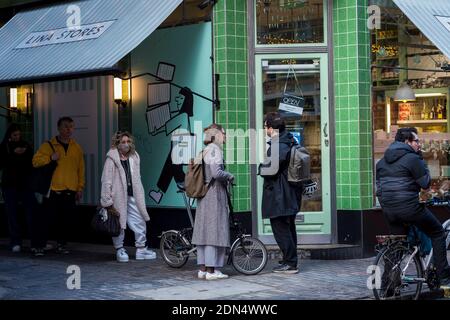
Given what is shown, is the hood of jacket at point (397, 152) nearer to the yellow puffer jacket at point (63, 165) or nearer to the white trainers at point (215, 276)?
the white trainers at point (215, 276)

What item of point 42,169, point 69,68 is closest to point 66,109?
point 42,169

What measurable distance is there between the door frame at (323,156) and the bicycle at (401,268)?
2887mm

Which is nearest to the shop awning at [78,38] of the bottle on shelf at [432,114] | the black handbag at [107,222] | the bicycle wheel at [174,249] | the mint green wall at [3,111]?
the black handbag at [107,222]

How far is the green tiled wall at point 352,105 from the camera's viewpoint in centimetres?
1124

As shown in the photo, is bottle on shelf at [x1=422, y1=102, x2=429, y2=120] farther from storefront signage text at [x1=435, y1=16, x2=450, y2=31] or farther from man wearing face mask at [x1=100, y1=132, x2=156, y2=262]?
man wearing face mask at [x1=100, y1=132, x2=156, y2=262]

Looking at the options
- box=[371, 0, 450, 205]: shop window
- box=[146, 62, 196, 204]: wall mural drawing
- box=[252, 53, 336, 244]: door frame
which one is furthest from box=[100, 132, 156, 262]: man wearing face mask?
box=[371, 0, 450, 205]: shop window

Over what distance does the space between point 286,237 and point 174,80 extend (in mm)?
3186

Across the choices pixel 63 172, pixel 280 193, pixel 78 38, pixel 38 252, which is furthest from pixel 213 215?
pixel 38 252

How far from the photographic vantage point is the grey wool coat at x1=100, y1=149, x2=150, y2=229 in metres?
10.9

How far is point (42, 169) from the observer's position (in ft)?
37.9

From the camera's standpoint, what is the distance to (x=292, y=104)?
11.5 metres

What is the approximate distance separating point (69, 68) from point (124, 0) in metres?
1.61
